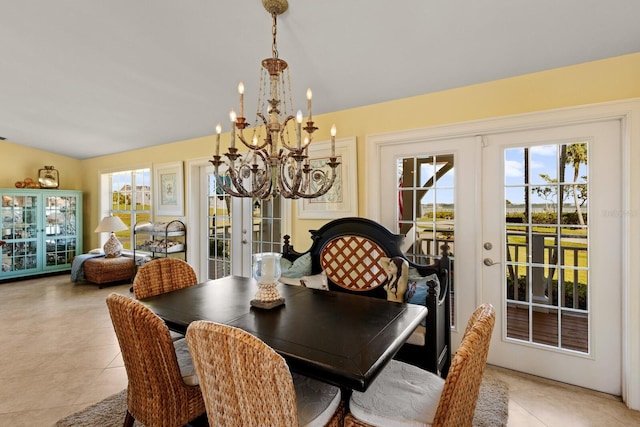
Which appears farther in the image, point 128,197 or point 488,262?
point 128,197

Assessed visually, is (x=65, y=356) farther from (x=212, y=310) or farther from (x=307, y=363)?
(x=307, y=363)

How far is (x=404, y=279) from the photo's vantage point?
2359mm

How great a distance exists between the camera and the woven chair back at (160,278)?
2.16 m

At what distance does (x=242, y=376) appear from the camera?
1062 mm

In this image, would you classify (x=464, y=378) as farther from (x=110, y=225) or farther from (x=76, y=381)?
(x=110, y=225)

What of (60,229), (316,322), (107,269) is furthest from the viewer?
(60,229)

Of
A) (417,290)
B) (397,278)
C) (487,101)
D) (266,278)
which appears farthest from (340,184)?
(266,278)

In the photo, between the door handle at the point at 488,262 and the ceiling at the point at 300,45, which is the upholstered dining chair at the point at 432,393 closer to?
the door handle at the point at 488,262

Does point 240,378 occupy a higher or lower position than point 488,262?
lower

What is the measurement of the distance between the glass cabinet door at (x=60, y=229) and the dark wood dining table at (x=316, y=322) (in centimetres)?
560

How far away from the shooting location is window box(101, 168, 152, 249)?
5480mm

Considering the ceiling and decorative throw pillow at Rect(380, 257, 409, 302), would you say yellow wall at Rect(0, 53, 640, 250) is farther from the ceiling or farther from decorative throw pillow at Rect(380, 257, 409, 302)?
decorative throw pillow at Rect(380, 257, 409, 302)

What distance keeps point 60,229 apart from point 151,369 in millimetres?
6317

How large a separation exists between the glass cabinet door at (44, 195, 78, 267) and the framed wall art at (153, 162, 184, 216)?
252 centimetres
